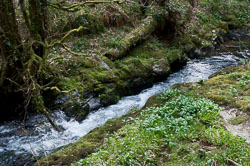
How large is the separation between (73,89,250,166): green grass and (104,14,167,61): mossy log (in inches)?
206

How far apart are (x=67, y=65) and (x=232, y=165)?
6.79 metres

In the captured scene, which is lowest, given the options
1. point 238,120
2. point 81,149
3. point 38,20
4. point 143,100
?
point 143,100

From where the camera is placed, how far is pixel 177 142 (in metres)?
4.34

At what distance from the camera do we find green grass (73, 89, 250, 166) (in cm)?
375

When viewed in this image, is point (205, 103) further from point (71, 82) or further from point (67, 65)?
point (67, 65)

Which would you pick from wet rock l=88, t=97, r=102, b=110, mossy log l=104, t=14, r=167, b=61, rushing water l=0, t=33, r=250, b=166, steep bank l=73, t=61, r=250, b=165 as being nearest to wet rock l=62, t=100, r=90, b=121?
→ rushing water l=0, t=33, r=250, b=166

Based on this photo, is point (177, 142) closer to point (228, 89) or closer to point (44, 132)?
point (228, 89)

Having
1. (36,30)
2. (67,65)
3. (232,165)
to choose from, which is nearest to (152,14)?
(67,65)

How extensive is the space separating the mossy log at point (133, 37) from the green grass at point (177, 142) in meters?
5.24

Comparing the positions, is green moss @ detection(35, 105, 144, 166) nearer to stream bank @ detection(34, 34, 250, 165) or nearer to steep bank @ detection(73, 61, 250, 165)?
stream bank @ detection(34, 34, 250, 165)

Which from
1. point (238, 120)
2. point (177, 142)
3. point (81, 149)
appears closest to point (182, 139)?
point (177, 142)

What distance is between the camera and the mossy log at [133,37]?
400 inches

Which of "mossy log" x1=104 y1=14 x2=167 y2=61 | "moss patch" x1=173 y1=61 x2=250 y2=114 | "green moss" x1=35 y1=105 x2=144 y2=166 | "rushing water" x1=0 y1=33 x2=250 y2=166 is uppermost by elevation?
"mossy log" x1=104 y1=14 x2=167 y2=61

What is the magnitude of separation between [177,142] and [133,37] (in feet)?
25.5
